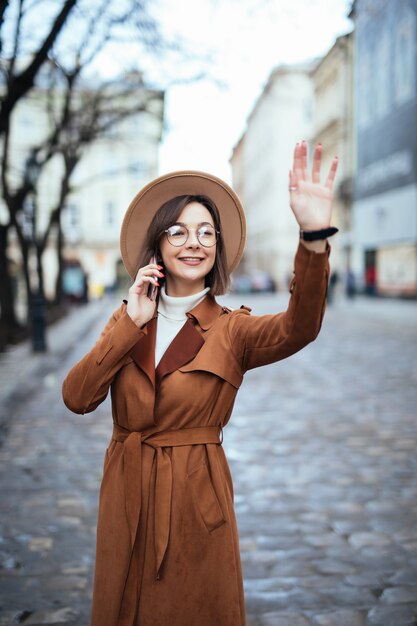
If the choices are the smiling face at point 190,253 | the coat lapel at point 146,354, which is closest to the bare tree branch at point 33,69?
the smiling face at point 190,253

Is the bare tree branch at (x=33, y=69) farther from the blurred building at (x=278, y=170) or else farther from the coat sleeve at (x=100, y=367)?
the blurred building at (x=278, y=170)

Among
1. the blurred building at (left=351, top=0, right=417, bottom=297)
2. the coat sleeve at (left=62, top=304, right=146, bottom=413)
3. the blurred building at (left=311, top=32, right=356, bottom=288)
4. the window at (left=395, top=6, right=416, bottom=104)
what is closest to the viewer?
the coat sleeve at (left=62, top=304, right=146, bottom=413)

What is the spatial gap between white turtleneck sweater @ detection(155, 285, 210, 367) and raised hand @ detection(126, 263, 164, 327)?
0.13 m

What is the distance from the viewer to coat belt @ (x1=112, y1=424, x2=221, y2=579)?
208cm

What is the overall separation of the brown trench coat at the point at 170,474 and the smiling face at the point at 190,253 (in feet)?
0.59

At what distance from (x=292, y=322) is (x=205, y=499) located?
0.63 meters

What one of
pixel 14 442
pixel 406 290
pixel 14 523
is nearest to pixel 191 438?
pixel 14 523

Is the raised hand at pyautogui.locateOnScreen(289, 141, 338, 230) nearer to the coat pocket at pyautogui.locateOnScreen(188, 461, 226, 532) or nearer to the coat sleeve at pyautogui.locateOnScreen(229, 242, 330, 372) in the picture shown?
the coat sleeve at pyautogui.locateOnScreen(229, 242, 330, 372)

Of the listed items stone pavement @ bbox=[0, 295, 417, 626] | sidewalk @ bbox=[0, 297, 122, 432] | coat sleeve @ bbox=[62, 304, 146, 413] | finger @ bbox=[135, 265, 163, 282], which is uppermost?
finger @ bbox=[135, 265, 163, 282]

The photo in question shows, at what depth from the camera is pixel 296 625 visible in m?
3.24

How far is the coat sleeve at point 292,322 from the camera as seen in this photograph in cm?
187

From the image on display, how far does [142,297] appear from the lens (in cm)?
213

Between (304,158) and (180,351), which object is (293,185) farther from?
(180,351)

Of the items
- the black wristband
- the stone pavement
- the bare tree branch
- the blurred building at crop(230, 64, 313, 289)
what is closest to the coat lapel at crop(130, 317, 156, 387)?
the black wristband
